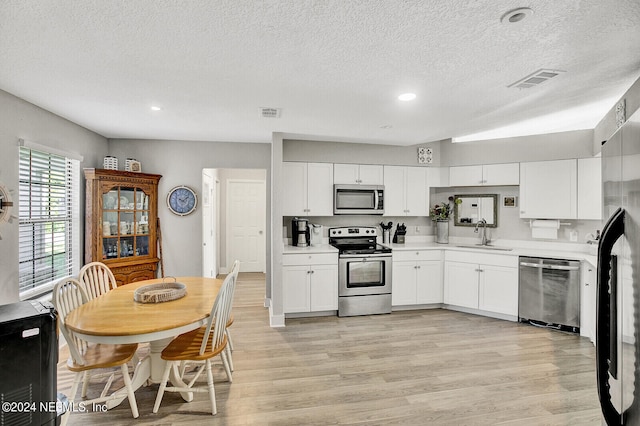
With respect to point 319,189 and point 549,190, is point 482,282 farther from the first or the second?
point 319,189

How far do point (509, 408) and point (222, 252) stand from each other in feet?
19.9

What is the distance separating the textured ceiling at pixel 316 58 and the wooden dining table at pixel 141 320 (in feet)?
5.55

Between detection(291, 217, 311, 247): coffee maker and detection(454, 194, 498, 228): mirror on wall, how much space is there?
7.81ft

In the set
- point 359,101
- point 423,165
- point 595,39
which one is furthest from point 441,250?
point 595,39

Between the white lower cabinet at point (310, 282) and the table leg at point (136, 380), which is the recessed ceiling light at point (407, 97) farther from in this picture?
the table leg at point (136, 380)

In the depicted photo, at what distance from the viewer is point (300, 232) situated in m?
4.66

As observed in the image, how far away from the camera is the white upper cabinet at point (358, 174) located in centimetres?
474

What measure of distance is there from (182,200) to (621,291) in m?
4.79

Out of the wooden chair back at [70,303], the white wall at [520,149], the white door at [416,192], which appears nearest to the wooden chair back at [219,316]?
the wooden chair back at [70,303]

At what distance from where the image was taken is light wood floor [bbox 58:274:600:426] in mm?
2303

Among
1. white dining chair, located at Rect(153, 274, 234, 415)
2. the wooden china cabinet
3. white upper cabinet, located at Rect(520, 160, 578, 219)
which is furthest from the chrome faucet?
the wooden china cabinet

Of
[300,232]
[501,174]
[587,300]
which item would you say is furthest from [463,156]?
[300,232]

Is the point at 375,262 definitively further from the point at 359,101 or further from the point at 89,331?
the point at 89,331

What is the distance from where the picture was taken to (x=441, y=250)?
4699 millimetres
